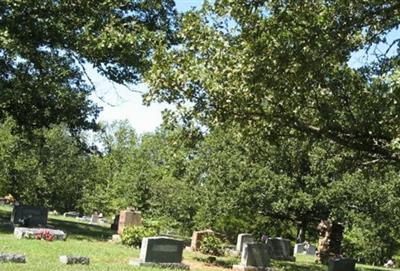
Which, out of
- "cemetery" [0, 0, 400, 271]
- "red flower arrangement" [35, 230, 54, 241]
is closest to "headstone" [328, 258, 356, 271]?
"cemetery" [0, 0, 400, 271]

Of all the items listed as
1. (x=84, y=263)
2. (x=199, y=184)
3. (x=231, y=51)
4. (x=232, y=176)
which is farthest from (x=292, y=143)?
(x=231, y=51)

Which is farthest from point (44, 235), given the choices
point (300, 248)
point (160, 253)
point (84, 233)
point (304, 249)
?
point (304, 249)

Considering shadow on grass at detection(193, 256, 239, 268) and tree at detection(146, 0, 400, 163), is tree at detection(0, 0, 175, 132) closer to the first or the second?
tree at detection(146, 0, 400, 163)

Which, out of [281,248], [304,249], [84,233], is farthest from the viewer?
[304,249]

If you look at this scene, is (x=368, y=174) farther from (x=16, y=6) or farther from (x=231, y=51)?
(x=16, y=6)

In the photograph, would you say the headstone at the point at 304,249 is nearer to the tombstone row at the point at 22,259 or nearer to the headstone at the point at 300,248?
the headstone at the point at 300,248

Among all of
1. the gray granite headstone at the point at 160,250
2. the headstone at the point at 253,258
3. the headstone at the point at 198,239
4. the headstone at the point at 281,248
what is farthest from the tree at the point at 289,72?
the headstone at the point at 281,248

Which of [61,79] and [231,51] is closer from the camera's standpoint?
[231,51]

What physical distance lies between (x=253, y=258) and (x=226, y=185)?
7.04 meters

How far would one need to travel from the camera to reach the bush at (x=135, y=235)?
2123cm

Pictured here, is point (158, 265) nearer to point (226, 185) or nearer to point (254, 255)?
point (254, 255)

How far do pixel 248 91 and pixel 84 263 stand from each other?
255 inches

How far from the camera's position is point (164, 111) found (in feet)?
37.3

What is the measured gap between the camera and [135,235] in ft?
69.7
